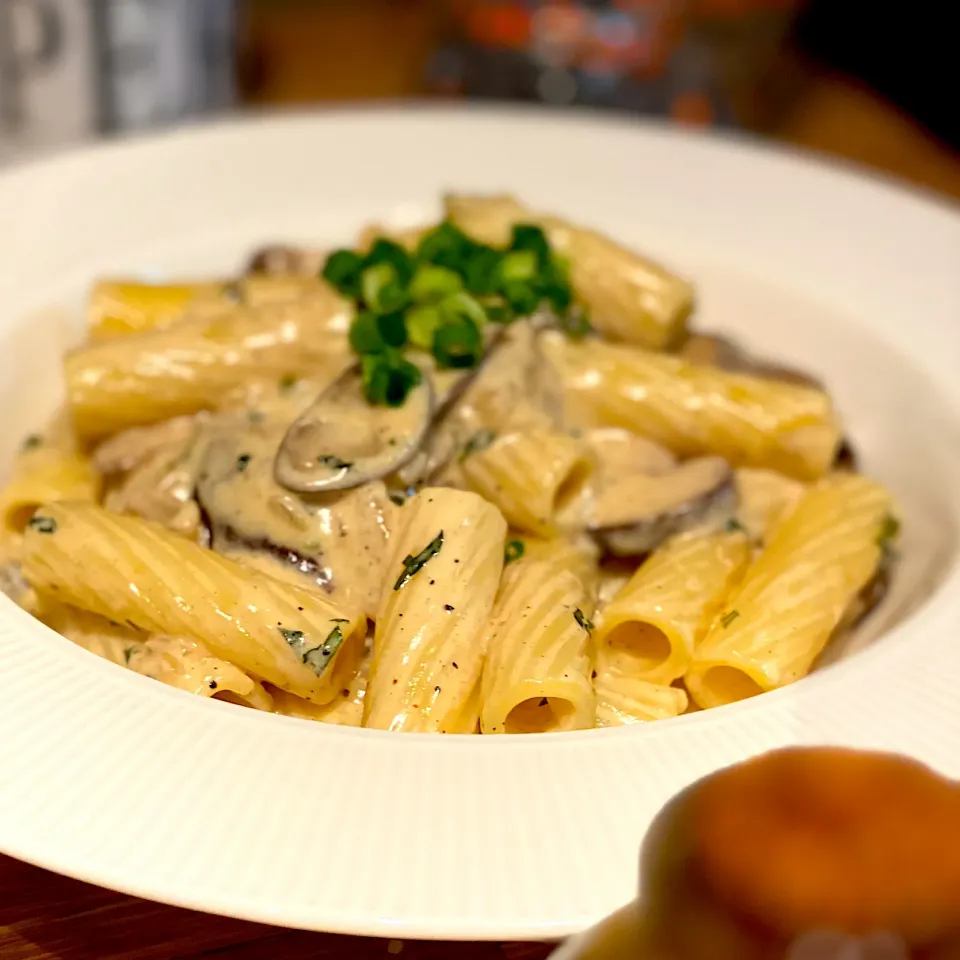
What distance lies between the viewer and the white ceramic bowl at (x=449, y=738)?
3.91ft

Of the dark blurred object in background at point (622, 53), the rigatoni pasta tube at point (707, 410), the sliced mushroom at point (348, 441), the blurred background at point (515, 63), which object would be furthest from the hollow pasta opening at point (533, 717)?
the dark blurred object in background at point (622, 53)

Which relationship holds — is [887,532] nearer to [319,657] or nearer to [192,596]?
[319,657]

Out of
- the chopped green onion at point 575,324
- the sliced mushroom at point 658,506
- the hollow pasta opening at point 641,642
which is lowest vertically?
the hollow pasta opening at point 641,642

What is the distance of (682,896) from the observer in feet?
3.41

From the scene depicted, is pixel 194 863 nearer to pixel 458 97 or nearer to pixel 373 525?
pixel 373 525

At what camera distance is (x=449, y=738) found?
56.7 inches

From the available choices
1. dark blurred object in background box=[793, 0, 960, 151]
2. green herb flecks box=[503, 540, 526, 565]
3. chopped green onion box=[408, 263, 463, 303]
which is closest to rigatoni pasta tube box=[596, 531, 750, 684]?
green herb flecks box=[503, 540, 526, 565]

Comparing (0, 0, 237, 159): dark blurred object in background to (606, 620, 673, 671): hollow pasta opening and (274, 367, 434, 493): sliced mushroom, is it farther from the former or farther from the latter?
(606, 620, 673, 671): hollow pasta opening

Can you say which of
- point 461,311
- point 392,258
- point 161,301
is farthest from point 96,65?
point 461,311

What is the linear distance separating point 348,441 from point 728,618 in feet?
2.38

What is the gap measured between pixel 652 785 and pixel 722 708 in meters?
0.24

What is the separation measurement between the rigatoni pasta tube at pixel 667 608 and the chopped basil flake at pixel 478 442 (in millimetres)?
365

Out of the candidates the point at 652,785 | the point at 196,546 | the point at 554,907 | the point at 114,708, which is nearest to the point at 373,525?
the point at 196,546

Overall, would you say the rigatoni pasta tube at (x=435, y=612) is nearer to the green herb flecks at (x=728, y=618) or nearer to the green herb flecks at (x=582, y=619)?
the green herb flecks at (x=582, y=619)
